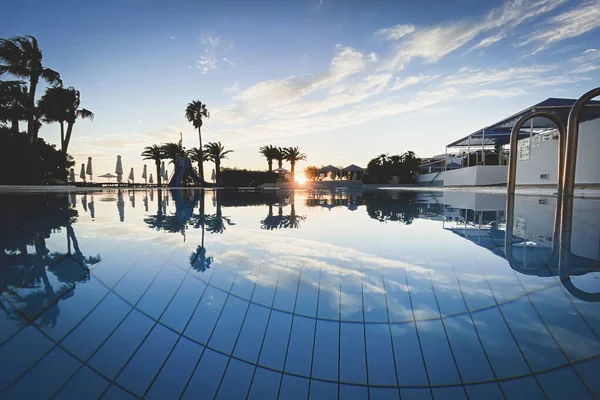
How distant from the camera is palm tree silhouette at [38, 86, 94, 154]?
25845 millimetres

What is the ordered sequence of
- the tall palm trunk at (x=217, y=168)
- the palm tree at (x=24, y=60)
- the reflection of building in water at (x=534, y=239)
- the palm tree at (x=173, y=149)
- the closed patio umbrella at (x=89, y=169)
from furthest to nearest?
the palm tree at (x=173, y=149)
the tall palm trunk at (x=217, y=168)
the closed patio umbrella at (x=89, y=169)
the palm tree at (x=24, y=60)
the reflection of building in water at (x=534, y=239)

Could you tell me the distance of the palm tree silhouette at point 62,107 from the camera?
2585 cm

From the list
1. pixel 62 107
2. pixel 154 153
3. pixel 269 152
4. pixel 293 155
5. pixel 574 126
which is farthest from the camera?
pixel 293 155

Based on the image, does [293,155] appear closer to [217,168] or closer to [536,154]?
[217,168]

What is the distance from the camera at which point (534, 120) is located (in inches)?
672

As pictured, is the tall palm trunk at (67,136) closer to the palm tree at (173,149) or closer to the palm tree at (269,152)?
the palm tree at (173,149)

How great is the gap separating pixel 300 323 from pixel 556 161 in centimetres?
1664

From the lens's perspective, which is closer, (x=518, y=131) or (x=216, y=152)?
(x=518, y=131)

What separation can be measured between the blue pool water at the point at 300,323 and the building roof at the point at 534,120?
51.9ft

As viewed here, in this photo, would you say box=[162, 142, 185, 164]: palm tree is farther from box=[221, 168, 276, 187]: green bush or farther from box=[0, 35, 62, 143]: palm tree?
box=[0, 35, 62, 143]: palm tree

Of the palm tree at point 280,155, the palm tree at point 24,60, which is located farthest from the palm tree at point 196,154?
the palm tree at point 24,60

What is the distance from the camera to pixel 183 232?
12.3ft

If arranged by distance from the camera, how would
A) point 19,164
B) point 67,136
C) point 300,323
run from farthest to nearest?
point 67,136 → point 19,164 → point 300,323

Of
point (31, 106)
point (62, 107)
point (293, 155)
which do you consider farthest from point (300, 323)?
point (293, 155)
